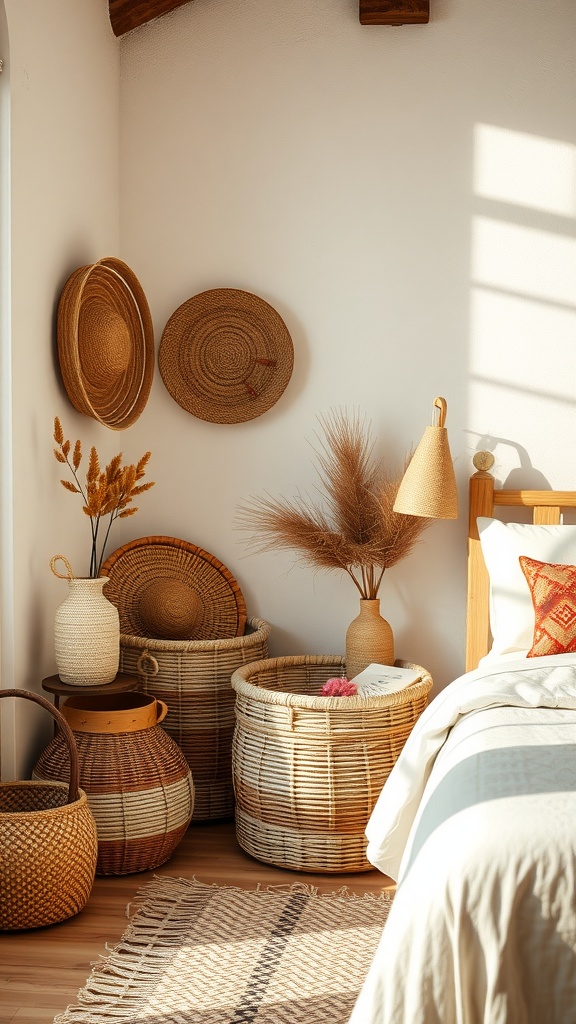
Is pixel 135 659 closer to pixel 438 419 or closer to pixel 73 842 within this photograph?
pixel 73 842

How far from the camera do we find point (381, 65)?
3.29m

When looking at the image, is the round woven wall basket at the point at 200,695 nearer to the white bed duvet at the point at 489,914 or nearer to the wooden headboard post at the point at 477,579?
the wooden headboard post at the point at 477,579

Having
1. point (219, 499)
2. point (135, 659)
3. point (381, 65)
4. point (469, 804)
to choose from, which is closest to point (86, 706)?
point (135, 659)

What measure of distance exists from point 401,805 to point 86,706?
1.10 m

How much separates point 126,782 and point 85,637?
1.36 feet

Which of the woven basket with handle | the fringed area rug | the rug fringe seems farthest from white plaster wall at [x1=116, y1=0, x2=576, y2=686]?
the woven basket with handle

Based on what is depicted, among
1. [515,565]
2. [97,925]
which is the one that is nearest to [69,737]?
[97,925]

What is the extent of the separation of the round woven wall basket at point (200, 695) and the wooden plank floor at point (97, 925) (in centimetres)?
13

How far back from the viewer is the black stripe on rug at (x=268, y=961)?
6.44ft

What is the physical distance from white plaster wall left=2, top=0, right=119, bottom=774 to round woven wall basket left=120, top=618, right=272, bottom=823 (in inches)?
13.5

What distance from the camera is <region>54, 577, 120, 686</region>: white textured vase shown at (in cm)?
267

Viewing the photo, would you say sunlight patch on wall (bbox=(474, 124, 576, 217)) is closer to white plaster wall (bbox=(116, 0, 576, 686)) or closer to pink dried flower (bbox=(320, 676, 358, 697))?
white plaster wall (bbox=(116, 0, 576, 686))

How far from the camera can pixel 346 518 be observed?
314 centimetres

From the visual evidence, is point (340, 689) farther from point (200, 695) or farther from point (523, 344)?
point (523, 344)
